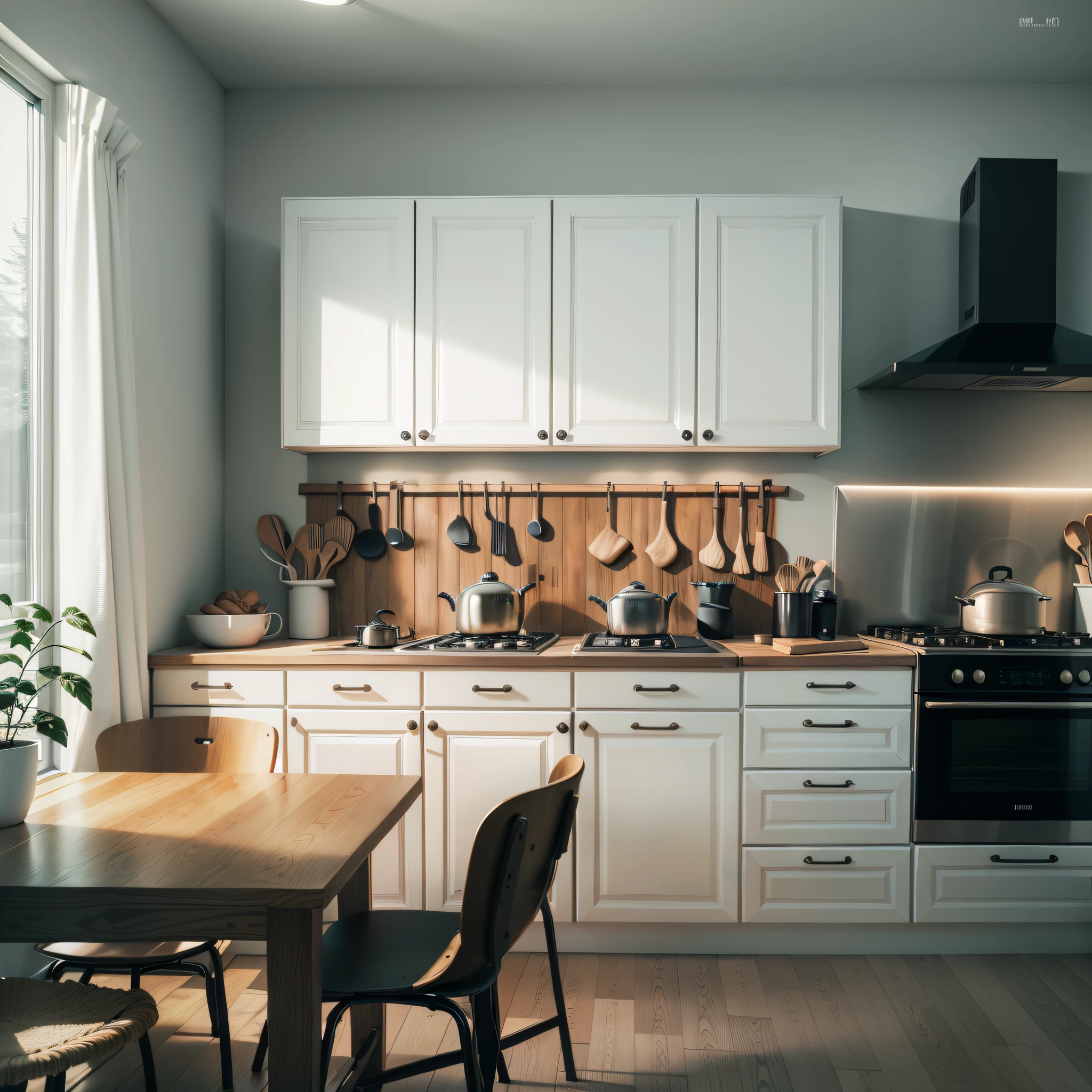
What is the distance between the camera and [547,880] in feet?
5.39

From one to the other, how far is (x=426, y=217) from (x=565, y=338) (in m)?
0.63

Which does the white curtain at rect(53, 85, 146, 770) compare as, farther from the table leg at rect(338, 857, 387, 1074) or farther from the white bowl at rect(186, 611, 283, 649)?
the table leg at rect(338, 857, 387, 1074)

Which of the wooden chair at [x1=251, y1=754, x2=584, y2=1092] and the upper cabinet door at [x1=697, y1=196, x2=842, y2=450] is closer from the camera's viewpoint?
the wooden chair at [x1=251, y1=754, x2=584, y2=1092]

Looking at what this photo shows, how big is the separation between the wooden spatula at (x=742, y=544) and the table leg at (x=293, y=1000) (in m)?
2.29

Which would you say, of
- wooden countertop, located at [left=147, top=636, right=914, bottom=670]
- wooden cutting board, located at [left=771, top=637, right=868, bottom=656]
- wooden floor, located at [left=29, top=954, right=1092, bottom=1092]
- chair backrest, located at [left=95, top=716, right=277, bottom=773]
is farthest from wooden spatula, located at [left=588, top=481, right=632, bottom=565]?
chair backrest, located at [left=95, top=716, right=277, bottom=773]

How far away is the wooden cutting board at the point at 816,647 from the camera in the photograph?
8.57 feet

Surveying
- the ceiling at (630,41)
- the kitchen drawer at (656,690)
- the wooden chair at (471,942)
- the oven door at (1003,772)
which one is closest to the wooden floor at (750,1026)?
Answer: the oven door at (1003,772)

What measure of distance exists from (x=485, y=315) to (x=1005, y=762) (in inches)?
86.4

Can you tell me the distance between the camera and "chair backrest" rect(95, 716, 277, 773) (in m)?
2.01

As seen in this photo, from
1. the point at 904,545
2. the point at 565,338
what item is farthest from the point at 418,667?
the point at 904,545

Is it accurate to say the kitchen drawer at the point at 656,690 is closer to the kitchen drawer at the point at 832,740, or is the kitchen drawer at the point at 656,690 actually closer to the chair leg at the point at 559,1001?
the kitchen drawer at the point at 832,740

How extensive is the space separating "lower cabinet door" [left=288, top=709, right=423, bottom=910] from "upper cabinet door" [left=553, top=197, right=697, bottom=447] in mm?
1214

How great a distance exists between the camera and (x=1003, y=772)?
2.57 metres

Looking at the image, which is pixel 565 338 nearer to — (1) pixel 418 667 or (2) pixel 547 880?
(1) pixel 418 667
